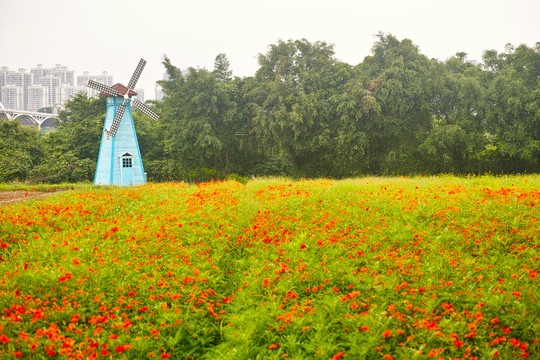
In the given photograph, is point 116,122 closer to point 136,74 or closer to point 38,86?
point 136,74

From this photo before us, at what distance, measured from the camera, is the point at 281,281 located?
6926 mm

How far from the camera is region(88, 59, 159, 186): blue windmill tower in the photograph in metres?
22.4

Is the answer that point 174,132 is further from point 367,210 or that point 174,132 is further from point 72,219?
point 367,210

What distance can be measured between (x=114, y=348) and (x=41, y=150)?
109ft

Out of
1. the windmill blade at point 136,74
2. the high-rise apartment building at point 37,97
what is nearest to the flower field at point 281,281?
the windmill blade at point 136,74

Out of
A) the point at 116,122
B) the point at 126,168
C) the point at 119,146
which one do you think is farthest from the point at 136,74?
the point at 126,168

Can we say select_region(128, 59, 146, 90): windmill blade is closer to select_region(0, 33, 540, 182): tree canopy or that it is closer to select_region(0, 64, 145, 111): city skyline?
select_region(0, 33, 540, 182): tree canopy

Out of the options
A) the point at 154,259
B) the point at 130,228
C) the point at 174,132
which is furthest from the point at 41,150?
the point at 154,259

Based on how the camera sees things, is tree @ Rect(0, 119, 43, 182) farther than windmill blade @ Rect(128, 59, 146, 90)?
Yes

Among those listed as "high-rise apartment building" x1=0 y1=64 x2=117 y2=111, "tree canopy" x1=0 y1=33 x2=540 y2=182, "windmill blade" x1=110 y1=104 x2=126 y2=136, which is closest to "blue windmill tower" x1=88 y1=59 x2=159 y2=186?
"windmill blade" x1=110 y1=104 x2=126 y2=136

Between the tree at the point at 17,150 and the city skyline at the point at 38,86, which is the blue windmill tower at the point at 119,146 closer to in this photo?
the tree at the point at 17,150

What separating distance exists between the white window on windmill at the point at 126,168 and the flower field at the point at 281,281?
1134 cm

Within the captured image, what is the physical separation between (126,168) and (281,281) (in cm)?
1871

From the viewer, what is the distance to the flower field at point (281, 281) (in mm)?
5094
